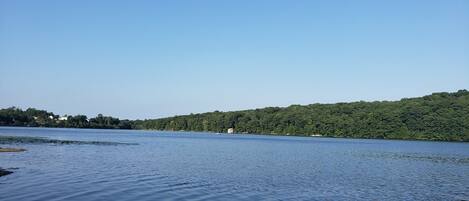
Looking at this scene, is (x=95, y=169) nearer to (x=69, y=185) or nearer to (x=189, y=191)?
(x=69, y=185)

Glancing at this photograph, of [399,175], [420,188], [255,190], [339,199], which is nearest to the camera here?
[339,199]

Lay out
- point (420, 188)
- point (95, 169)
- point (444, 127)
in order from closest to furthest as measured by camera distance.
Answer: point (420, 188)
point (95, 169)
point (444, 127)

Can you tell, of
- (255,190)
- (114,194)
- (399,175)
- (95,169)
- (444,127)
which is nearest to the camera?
(114,194)

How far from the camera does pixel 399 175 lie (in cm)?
5397

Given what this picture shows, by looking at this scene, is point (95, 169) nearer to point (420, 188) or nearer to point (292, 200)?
point (292, 200)

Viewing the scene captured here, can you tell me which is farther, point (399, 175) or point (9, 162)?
point (399, 175)

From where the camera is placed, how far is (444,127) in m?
188

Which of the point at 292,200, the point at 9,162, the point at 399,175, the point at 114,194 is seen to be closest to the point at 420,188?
the point at 399,175

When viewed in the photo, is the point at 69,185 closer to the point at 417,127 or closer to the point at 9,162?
the point at 9,162

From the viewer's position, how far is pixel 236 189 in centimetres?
3747

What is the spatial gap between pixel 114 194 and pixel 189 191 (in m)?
5.07

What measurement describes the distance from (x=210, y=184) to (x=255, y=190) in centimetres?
398

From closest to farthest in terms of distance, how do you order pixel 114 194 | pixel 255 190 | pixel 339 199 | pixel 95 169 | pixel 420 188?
pixel 114 194, pixel 339 199, pixel 255 190, pixel 420 188, pixel 95 169

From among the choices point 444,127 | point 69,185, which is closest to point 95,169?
point 69,185
